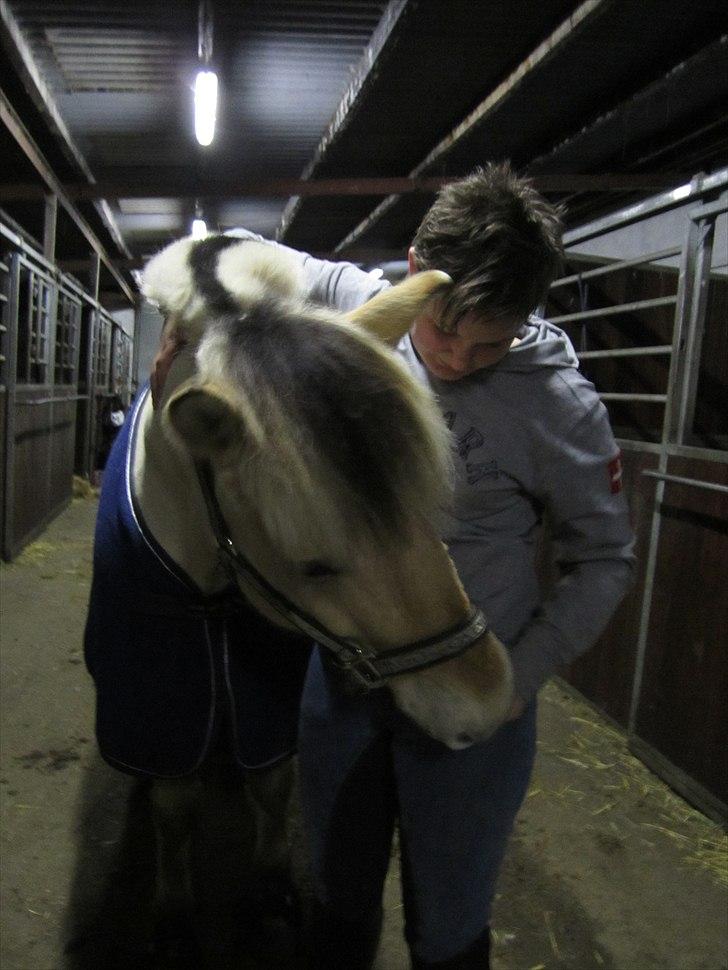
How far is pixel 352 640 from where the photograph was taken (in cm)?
98

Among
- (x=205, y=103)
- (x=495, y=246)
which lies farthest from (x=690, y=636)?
(x=205, y=103)

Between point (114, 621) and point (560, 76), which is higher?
point (560, 76)

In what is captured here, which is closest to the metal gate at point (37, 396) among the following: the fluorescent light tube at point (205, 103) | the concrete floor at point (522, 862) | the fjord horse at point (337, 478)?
the fluorescent light tube at point (205, 103)

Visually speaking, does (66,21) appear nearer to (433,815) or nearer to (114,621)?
(114,621)

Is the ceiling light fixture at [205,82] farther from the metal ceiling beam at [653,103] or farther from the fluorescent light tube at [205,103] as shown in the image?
the metal ceiling beam at [653,103]

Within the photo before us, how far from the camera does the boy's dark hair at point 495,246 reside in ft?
3.30

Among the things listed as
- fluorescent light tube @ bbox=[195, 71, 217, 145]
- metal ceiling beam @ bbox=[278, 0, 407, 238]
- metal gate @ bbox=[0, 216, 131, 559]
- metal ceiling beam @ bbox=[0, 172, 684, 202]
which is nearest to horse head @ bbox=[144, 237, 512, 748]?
metal ceiling beam @ bbox=[278, 0, 407, 238]

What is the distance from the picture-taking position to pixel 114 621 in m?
1.34

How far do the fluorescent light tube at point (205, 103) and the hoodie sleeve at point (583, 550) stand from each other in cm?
442

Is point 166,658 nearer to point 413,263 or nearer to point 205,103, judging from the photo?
point 413,263

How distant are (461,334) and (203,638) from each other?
76 cm

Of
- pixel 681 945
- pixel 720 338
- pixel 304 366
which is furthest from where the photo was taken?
pixel 720 338

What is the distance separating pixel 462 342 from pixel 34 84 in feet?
17.0

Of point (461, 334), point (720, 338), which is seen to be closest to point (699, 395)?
point (720, 338)
